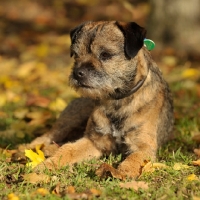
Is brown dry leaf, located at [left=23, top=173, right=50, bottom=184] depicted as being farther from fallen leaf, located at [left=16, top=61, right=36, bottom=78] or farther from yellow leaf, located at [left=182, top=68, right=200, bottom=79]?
fallen leaf, located at [left=16, top=61, right=36, bottom=78]

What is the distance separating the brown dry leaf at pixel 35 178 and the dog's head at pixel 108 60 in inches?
39.3

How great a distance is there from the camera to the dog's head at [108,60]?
4996 mm

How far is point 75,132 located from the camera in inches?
251

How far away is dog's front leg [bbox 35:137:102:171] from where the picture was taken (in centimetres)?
496

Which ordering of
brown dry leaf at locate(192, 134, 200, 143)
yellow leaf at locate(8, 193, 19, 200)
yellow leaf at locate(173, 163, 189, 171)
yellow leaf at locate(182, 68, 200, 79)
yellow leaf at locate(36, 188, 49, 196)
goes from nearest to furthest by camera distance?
yellow leaf at locate(8, 193, 19, 200) → yellow leaf at locate(36, 188, 49, 196) → yellow leaf at locate(173, 163, 189, 171) → brown dry leaf at locate(192, 134, 200, 143) → yellow leaf at locate(182, 68, 200, 79)

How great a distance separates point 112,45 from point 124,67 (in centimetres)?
25

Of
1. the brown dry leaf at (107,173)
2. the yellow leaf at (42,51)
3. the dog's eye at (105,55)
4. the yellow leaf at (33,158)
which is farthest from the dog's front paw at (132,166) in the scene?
the yellow leaf at (42,51)

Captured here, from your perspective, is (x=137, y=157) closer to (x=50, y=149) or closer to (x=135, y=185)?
(x=135, y=185)

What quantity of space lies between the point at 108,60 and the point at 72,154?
3.41 ft

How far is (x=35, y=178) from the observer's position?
4.50 meters

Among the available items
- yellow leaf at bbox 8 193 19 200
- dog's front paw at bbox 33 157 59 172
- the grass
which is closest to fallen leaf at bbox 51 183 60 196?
the grass

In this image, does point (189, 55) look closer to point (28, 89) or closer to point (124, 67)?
point (28, 89)

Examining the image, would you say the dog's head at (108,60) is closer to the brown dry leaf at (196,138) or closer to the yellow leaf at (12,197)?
the brown dry leaf at (196,138)

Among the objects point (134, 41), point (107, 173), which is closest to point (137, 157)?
point (107, 173)
